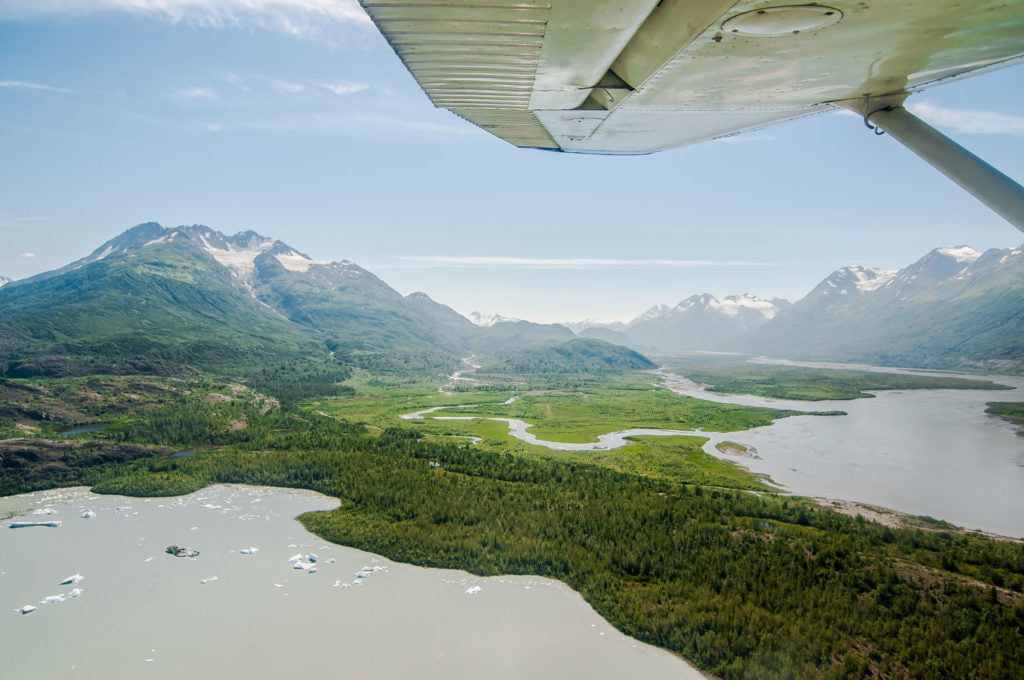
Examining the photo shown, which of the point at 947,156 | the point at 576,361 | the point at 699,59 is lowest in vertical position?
the point at 576,361

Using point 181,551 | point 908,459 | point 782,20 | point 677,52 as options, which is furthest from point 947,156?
point 908,459

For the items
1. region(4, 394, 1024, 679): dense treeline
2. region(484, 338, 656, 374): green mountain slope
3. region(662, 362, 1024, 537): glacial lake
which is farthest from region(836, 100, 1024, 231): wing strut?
region(484, 338, 656, 374): green mountain slope

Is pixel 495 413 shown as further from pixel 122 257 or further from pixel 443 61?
pixel 122 257

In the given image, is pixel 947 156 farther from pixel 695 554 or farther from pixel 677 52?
pixel 695 554

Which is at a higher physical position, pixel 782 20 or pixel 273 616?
pixel 782 20

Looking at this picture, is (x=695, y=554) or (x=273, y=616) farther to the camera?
(x=695, y=554)

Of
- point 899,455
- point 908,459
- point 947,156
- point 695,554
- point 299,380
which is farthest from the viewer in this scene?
point 299,380

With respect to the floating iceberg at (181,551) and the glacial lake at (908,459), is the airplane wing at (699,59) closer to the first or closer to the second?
the floating iceberg at (181,551)

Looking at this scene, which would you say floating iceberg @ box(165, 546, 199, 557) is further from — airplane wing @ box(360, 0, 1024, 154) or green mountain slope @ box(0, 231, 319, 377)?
green mountain slope @ box(0, 231, 319, 377)
